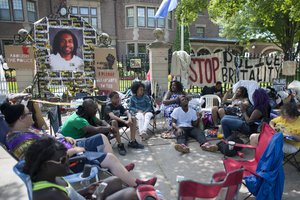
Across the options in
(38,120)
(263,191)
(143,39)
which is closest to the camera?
(263,191)

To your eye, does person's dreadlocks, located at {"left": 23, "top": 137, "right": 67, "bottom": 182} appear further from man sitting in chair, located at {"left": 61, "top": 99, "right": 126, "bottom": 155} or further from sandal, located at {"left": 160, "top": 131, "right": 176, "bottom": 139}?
sandal, located at {"left": 160, "top": 131, "right": 176, "bottom": 139}

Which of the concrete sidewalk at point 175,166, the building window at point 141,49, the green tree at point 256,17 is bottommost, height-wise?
the concrete sidewalk at point 175,166

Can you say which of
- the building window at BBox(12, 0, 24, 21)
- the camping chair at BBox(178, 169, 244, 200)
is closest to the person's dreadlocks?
the camping chair at BBox(178, 169, 244, 200)

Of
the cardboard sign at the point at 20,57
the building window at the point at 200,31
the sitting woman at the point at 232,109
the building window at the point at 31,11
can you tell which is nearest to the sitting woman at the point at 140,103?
the sitting woman at the point at 232,109

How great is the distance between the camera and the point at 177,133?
4809 mm

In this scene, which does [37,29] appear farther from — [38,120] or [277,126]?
[277,126]

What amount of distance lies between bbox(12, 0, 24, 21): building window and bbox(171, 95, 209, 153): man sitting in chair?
58.2 ft

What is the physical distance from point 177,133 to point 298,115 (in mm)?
2084

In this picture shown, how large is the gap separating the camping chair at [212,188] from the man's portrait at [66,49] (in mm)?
6717

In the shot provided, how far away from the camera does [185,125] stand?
492cm

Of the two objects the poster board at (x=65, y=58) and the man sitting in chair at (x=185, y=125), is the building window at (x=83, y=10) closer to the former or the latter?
the poster board at (x=65, y=58)

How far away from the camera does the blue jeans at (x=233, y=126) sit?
14.6 feet

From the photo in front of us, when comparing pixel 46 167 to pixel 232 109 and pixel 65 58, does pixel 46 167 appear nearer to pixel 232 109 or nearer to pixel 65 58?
pixel 232 109

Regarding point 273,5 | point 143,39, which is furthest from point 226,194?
point 143,39
